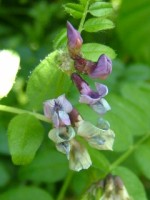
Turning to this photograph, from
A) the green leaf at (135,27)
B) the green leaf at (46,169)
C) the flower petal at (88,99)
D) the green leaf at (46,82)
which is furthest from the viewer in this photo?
the green leaf at (135,27)

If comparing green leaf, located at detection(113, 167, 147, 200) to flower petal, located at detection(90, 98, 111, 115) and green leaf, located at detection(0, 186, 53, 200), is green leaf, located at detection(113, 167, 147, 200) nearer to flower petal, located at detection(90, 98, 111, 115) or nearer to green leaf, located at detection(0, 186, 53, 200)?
green leaf, located at detection(0, 186, 53, 200)

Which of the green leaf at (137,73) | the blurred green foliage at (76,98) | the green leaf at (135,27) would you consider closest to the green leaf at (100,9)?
the blurred green foliage at (76,98)

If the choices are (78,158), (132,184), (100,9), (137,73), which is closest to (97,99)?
(78,158)

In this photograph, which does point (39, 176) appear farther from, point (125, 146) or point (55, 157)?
point (125, 146)

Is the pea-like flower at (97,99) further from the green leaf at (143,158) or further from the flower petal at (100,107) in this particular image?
the green leaf at (143,158)

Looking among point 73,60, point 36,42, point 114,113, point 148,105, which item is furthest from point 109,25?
point 36,42

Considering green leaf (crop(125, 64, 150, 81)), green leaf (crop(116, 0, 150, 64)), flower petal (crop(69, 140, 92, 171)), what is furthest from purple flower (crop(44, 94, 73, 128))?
green leaf (crop(116, 0, 150, 64))
